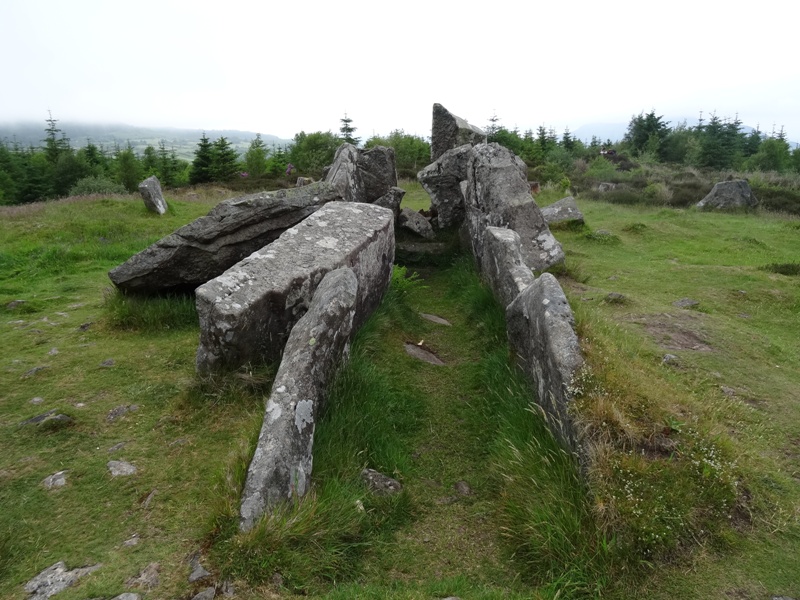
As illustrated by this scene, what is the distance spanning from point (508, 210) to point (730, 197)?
19.1 metres

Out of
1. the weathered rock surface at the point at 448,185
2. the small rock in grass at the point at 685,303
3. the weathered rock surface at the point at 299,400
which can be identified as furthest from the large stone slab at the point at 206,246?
the small rock in grass at the point at 685,303

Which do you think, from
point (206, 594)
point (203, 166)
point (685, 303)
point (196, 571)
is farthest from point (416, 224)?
point (203, 166)

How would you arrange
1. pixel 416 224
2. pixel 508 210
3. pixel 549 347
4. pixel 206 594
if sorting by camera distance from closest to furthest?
pixel 206 594
pixel 549 347
pixel 508 210
pixel 416 224

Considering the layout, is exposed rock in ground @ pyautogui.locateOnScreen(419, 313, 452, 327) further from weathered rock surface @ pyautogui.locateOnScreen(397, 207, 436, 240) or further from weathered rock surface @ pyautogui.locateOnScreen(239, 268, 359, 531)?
weathered rock surface @ pyautogui.locateOnScreen(397, 207, 436, 240)

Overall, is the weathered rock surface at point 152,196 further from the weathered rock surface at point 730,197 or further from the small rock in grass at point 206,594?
the weathered rock surface at point 730,197

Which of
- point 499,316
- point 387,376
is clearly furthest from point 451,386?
point 499,316

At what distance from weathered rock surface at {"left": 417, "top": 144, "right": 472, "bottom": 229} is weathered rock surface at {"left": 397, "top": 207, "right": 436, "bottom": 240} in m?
0.45

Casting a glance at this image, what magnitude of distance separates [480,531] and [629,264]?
35.1 ft

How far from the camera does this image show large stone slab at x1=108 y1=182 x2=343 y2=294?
8461 millimetres

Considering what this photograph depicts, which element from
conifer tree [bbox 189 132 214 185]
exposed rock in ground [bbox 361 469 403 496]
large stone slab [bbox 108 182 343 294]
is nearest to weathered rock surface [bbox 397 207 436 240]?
large stone slab [bbox 108 182 343 294]

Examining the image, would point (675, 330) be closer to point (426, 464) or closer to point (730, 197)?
point (426, 464)

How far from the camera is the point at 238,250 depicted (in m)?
8.92

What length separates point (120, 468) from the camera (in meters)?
5.04

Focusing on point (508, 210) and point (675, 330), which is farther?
point (508, 210)
